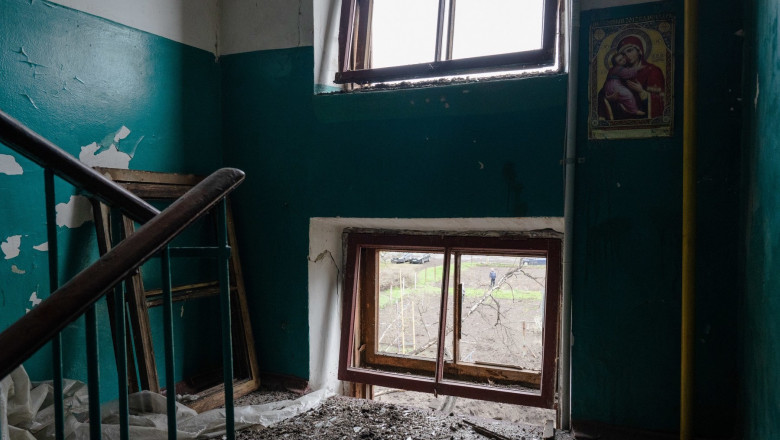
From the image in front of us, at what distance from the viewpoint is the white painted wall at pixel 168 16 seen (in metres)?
2.17

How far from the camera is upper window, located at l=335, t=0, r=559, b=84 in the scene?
7.47 ft

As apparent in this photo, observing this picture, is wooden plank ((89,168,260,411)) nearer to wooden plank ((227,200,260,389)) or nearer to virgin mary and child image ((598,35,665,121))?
wooden plank ((227,200,260,389))

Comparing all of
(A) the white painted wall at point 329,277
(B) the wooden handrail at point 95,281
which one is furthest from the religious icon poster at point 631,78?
(B) the wooden handrail at point 95,281

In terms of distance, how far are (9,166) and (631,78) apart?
7.82ft

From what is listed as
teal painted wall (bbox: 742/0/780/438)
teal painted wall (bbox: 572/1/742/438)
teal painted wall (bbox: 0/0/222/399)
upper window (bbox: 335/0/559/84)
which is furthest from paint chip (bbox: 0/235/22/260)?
teal painted wall (bbox: 742/0/780/438)

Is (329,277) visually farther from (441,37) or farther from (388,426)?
(441,37)

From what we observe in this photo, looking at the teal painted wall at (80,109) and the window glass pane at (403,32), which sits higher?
the window glass pane at (403,32)

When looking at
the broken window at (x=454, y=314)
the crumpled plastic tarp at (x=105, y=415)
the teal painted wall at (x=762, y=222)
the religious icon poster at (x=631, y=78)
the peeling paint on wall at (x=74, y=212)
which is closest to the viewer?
the teal painted wall at (x=762, y=222)

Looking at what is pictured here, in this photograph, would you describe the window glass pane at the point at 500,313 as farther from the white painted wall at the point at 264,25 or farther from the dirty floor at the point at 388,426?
the white painted wall at the point at 264,25

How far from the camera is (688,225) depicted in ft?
5.88

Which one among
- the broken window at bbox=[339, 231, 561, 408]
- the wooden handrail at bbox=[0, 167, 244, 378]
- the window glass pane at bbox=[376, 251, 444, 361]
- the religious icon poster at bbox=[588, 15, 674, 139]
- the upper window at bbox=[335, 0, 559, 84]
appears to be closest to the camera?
the wooden handrail at bbox=[0, 167, 244, 378]

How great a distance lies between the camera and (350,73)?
8.46ft

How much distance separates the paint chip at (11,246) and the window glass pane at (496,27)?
204 cm

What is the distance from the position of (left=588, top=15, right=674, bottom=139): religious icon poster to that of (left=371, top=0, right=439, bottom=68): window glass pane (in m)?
0.85
